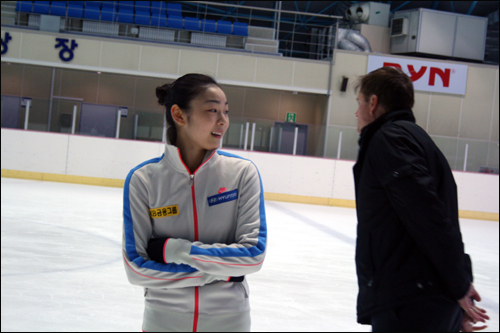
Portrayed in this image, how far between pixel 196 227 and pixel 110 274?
2585 mm

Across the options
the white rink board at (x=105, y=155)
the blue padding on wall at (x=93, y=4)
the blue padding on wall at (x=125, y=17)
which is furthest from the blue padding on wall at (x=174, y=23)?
the white rink board at (x=105, y=155)

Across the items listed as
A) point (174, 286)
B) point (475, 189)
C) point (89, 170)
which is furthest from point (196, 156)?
point (475, 189)

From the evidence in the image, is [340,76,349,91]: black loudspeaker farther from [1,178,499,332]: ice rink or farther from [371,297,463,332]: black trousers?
[371,297,463,332]: black trousers

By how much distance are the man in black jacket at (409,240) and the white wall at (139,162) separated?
30.7ft

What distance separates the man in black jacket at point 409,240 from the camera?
124cm

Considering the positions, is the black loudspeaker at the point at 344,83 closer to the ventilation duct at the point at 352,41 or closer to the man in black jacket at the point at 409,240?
the ventilation duct at the point at 352,41

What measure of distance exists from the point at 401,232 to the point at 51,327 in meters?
2.02

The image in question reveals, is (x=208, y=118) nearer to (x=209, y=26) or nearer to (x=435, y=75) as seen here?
(x=435, y=75)

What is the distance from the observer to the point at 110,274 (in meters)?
3.56

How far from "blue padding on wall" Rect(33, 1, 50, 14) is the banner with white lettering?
416 inches

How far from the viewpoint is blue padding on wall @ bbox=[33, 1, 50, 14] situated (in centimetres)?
1445

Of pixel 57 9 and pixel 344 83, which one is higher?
pixel 57 9

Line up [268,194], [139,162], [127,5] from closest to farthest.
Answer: [139,162] → [268,194] → [127,5]

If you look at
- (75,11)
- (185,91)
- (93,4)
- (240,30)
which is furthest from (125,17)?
(185,91)
